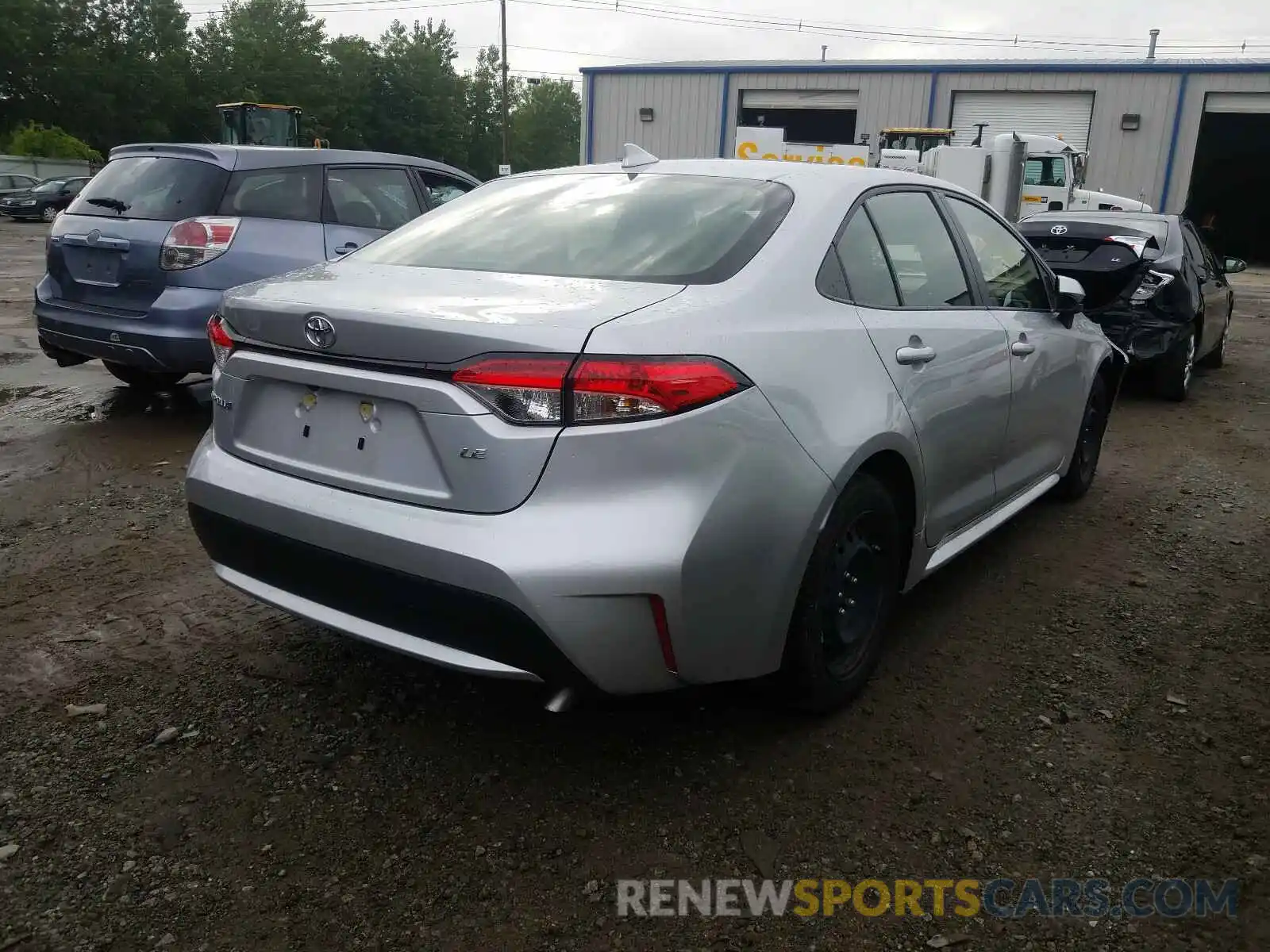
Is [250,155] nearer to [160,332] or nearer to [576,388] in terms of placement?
[160,332]

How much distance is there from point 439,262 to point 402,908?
5.71ft

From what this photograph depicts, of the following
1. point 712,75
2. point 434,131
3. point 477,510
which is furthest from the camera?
point 434,131

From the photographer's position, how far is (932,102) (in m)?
31.0

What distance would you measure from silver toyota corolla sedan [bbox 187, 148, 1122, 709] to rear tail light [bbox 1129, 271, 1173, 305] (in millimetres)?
5211

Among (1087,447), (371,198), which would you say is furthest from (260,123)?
(1087,447)

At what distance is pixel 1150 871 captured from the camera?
2.41 meters

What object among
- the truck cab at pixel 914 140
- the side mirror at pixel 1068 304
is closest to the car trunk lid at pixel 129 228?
the side mirror at pixel 1068 304

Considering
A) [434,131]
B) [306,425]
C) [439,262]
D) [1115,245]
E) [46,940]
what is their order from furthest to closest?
[434,131], [1115,245], [439,262], [306,425], [46,940]

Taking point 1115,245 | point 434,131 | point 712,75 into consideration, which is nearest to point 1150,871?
point 1115,245

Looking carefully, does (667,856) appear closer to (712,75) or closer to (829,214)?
(829,214)

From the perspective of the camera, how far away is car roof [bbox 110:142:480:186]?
237 inches

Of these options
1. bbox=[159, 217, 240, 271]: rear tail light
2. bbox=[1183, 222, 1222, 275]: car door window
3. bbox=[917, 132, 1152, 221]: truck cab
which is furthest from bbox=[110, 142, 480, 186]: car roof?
bbox=[917, 132, 1152, 221]: truck cab

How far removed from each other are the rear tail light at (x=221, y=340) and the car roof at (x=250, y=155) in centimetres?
340

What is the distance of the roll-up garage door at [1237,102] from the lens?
2839cm
